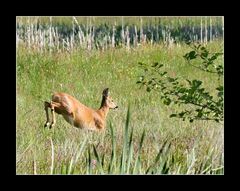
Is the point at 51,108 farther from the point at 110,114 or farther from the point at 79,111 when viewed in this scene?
the point at 110,114

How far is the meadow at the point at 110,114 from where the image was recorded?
340 cm

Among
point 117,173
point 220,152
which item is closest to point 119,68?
point 220,152

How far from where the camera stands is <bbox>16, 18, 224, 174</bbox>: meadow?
3398mm

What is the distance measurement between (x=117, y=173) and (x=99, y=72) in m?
1.58

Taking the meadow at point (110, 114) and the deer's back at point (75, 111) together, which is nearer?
the meadow at point (110, 114)

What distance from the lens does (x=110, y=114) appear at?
402cm

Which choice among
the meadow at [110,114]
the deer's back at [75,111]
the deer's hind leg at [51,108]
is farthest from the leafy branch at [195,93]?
the deer's hind leg at [51,108]

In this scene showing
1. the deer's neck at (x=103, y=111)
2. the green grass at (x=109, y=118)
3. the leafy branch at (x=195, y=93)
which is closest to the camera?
the green grass at (x=109, y=118)

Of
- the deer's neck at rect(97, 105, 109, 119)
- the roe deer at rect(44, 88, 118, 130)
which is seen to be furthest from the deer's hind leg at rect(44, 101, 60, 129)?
the deer's neck at rect(97, 105, 109, 119)

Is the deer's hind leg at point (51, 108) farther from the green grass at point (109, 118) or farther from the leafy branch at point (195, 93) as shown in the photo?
the leafy branch at point (195, 93)

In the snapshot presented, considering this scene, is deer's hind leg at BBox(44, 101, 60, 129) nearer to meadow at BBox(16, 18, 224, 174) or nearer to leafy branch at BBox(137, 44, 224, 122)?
meadow at BBox(16, 18, 224, 174)

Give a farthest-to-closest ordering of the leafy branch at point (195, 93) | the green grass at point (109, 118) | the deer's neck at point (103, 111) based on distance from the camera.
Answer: the deer's neck at point (103, 111), the leafy branch at point (195, 93), the green grass at point (109, 118)

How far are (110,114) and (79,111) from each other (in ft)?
0.72

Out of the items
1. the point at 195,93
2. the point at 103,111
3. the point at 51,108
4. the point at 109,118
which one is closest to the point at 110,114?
the point at 103,111
